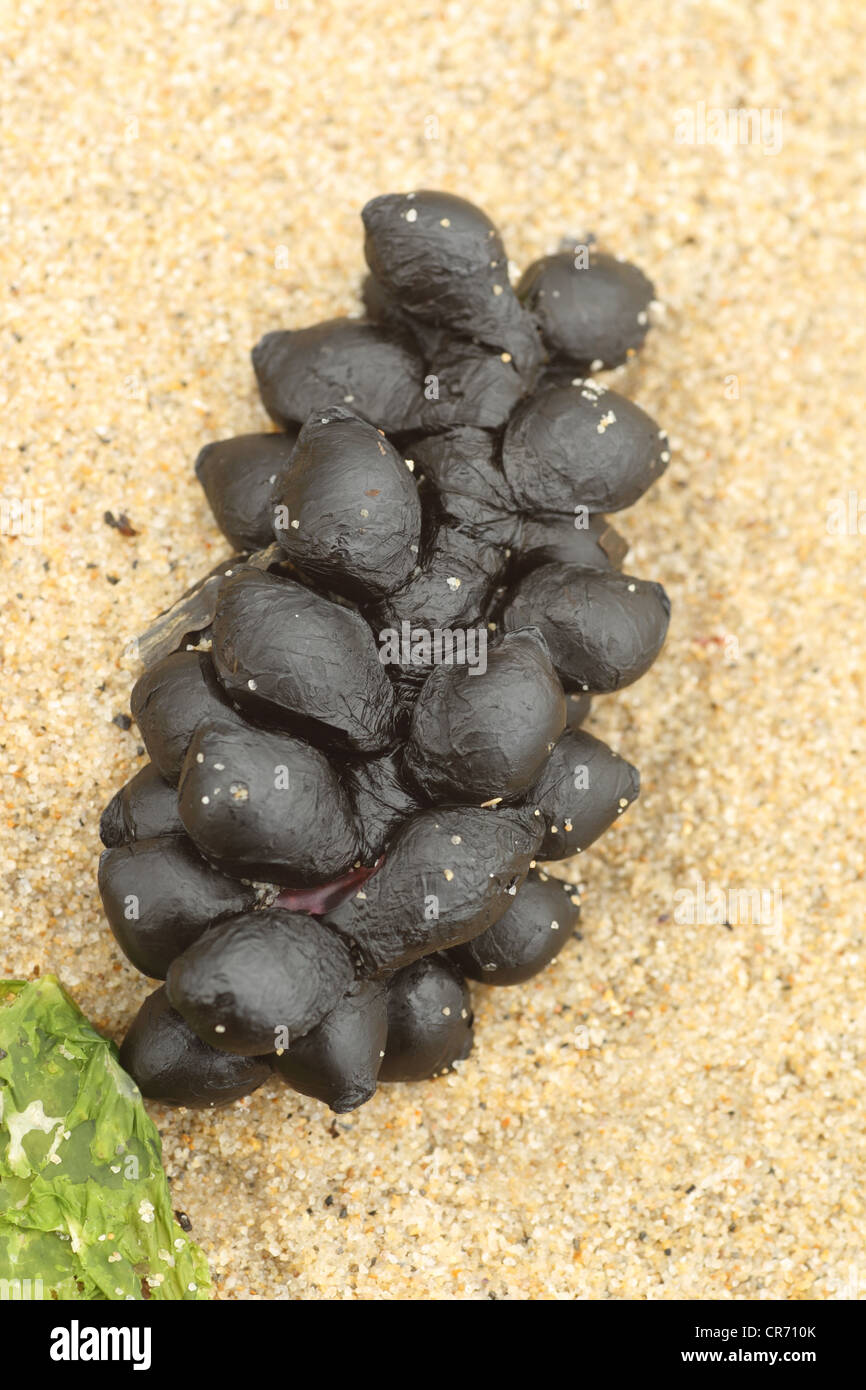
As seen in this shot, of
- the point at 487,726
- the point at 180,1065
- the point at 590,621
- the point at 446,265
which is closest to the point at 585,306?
the point at 446,265

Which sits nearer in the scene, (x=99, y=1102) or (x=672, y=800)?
(x=99, y=1102)

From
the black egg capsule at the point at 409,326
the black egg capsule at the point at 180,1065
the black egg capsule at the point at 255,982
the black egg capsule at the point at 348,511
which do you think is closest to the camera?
→ the black egg capsule at the point at 255,982

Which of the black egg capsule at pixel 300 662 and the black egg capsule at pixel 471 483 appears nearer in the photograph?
the black egg capsule at pixel 300 662

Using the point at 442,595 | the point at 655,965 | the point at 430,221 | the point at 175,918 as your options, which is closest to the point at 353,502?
the point at 442,595

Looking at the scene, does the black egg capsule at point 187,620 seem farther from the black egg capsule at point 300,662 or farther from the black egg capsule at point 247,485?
the black egg capsule at point 300,662

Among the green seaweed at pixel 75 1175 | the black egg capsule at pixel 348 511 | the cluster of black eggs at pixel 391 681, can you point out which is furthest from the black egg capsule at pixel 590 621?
the green seaweed at pixel 75 1175

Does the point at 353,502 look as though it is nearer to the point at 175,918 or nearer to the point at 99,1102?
the point at 175,918

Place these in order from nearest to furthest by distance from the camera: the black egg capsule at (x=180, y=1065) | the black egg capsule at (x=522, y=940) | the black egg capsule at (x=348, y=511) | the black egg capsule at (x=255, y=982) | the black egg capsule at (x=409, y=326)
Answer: the black egg capsule at (x=255, y=982) → the black egg capsule at (x=348, y=511) → the black egg capsule at (x=180, y=1065) → the black egg capsule at (x=522, y=940) → the black egg capsule at (x=409, y=326)
